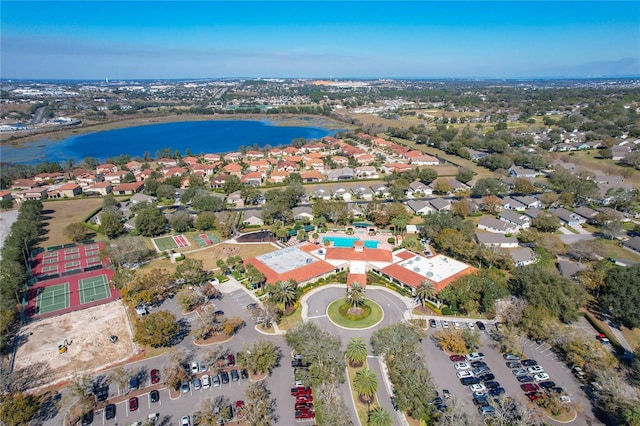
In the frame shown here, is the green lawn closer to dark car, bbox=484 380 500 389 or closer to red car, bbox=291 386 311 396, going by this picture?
red car, bbox=291 386 311 396

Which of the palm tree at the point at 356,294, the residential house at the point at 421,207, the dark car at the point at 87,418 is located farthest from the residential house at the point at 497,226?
the dark car at the point at 87,418

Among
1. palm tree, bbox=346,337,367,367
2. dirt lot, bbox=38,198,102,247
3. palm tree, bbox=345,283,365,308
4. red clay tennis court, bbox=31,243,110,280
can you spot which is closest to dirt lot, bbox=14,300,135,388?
red clay tennis court, bbox=31,243,110,280

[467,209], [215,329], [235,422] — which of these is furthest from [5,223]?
[467,209]

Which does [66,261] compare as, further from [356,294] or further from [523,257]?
[523,257]

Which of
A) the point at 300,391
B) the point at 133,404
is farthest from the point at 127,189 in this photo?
the point at 300,391

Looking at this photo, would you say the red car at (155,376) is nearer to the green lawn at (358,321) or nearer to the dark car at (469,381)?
the green lawn at (358,321)
